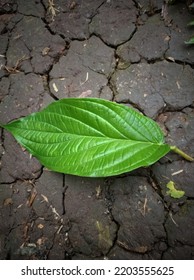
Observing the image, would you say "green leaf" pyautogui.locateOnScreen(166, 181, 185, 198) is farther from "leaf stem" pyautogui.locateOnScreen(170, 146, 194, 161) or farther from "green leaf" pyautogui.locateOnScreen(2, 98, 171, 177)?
"green leaf" pyautogui.locateOnScreen(2, 98, 171, 177)

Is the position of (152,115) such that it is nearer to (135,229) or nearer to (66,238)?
(135,229)

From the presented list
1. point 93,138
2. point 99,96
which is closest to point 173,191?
point 93,138

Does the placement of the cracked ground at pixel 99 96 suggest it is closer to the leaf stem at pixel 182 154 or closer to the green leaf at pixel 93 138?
the leaf stem at pixel 182 154

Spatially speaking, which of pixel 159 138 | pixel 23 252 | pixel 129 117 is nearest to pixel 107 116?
pixel 129 117

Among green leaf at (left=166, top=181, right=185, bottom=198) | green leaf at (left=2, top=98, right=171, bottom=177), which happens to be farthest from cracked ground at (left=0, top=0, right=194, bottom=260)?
green leaf at (left=2, top=98, right=171, bottom=177)

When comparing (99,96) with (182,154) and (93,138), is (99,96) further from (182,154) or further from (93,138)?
(182,154)

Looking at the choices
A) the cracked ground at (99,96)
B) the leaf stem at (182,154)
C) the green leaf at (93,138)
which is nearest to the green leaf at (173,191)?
the cracked ground at (99,96)
